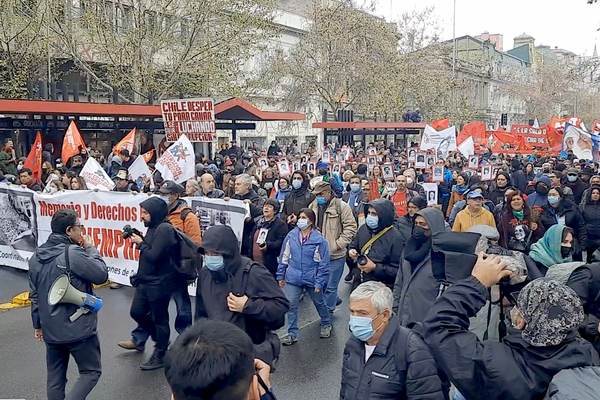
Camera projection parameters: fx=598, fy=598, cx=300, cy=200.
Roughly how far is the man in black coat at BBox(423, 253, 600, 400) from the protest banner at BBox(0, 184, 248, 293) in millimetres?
5905

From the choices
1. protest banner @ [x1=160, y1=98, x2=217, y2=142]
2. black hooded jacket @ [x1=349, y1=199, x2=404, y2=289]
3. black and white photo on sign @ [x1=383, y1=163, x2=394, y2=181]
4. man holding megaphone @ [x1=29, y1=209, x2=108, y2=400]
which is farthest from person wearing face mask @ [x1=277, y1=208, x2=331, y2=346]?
black and white photo on sign @ [x1=383, y1=163, x2=394, y2=181]

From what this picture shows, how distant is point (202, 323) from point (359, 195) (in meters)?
7.90

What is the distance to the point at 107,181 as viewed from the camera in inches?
409

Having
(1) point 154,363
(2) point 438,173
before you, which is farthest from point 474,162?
(1) point 154,363

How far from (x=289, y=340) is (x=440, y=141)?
14.0 m

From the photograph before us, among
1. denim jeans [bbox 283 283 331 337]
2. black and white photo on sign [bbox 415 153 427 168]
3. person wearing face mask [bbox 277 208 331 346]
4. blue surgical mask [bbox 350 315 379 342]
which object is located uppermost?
black and white photo on sign [bbox 415 153 427 168]

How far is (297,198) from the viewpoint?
328 inches

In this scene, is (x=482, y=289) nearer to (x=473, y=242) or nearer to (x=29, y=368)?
(x=473, y=242)

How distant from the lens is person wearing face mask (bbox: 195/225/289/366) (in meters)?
3.77

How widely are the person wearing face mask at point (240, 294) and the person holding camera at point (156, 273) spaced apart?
1553mm

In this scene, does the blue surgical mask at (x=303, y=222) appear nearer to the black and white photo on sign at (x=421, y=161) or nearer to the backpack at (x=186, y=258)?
the backpack at (x=186, y=258)

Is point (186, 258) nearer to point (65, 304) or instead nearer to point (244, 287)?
point (65, 304)

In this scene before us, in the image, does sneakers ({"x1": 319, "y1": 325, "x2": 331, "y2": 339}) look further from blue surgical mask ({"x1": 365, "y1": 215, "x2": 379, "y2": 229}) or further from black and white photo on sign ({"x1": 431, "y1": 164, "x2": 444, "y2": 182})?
black and white photo on sign ({"x1": 431, "y1": 164, "x2": 444, "y2": 182})

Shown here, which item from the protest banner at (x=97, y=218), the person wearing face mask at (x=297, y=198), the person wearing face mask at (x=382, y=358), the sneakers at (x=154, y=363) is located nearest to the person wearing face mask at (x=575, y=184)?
the person wearing face mask at (x=297, y=198)
